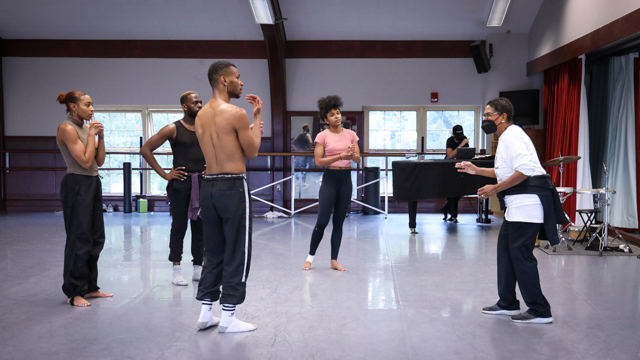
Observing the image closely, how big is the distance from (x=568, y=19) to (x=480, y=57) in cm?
174

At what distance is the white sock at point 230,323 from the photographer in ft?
9.15

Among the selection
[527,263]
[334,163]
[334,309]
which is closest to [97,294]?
[334,309]

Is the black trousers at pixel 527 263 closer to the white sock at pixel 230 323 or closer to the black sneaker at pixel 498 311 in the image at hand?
the black sneaker at pixel 498 311

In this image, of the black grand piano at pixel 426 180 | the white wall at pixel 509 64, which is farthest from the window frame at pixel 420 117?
the black grand piano at pixel 426 180

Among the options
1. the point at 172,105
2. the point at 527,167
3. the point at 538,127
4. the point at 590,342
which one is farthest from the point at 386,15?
the point at 590,342

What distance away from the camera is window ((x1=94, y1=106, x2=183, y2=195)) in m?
9.35

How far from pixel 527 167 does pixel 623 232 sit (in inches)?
171

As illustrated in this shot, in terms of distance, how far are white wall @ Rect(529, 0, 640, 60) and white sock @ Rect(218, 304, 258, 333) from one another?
16.4ft

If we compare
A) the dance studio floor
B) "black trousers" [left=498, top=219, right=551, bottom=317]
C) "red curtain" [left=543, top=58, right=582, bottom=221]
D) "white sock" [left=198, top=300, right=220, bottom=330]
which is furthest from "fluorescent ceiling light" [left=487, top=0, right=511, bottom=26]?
"white sock" [left=198, top=300, right=220, bottom=330]

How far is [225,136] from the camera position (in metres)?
2.67

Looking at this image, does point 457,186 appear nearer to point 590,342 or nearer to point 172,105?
point 590,342

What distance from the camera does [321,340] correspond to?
8.87 feet

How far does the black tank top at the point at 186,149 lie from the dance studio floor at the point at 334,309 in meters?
0.95

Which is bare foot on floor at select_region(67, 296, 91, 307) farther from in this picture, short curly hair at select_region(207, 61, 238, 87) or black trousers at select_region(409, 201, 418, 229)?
black trousers at select_region(409, 201, 418, 229)
